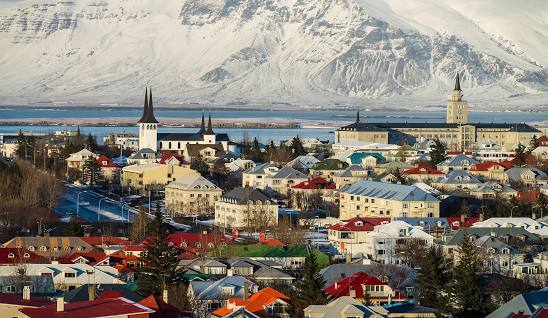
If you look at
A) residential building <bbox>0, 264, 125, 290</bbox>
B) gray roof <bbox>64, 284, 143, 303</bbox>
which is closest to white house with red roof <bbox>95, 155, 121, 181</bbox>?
residential building <bbox>0, 264, 125, 290</bbox>

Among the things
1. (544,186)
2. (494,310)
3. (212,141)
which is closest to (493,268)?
(494,310)

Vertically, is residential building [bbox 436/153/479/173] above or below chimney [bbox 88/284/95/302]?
below

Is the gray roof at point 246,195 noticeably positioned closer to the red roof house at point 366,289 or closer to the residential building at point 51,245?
the residential building at point 51,245

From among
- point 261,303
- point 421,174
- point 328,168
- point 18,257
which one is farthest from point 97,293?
point 328,168

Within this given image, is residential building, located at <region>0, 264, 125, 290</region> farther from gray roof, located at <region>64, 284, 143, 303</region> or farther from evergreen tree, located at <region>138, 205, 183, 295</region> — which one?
gray roof, located at <region>64, 284, 143, 303</region>

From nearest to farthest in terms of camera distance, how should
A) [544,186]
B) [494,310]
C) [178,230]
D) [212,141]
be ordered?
[494,310] < [178,230] < [544,186] < [212,141]

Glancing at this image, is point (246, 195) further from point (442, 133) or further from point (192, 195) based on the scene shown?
point (442, 133)

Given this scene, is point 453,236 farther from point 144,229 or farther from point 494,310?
point 494,310
